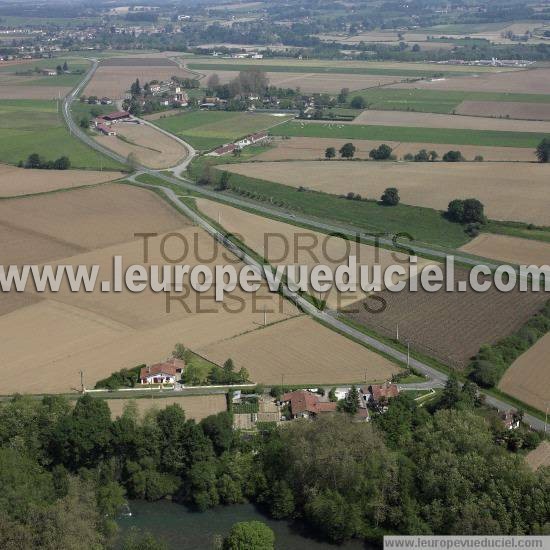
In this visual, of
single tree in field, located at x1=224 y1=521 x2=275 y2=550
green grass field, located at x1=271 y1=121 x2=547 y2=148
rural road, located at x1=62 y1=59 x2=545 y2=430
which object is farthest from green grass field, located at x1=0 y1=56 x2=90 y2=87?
single tree in field, located at x1=224 y1=521 x2=275 y2=550

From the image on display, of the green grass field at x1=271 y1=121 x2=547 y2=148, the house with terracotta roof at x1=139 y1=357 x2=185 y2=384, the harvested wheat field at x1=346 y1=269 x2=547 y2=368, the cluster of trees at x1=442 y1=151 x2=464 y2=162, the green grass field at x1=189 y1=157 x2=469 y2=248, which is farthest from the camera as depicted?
the green grass field at x1=271 y1=121 x2=547 y2=148

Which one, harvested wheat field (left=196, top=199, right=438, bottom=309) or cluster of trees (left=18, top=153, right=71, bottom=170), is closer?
harvested wheat field (left=196, top=199, right=438, bottom=309)

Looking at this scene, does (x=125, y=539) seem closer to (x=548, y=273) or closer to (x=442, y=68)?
(x=548, y=273)

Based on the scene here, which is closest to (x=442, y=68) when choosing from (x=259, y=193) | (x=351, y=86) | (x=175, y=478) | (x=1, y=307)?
(x=351, y=86)

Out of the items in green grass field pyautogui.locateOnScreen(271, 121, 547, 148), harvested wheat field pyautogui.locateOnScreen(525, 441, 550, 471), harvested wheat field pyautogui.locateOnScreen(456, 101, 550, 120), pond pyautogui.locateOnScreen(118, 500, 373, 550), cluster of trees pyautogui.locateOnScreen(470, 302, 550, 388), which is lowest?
pond pyautogui.locateOnScreen(118, 500, 373, 550)

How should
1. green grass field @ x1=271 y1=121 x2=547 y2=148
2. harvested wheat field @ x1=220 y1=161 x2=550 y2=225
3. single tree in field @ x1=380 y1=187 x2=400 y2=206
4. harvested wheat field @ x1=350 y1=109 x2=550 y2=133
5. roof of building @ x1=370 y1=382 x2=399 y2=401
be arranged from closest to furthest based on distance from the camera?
roof of building @ x1=370 y1=382 x2=399 y2=401 < harvested wheat field @ x1=220 y1=161 x2=550 y2=225 < single tree in field @ x1=380 y1=187 x2=400 y2=206 < green grass field @ x1=271 y1=121 x2=547 y2=148 < harvested wheat field @ x1=350 y1=109 x2=550 y2=133

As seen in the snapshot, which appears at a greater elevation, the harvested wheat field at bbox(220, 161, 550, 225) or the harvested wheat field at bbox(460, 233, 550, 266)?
the harvested wheat field at bbox(220, 161, 550, 225)

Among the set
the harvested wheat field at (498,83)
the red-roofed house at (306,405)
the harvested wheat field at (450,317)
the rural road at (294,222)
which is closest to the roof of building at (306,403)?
the red-roofed house at (306,405)

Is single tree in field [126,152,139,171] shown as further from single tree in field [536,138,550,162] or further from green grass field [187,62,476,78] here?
green grass field [187,62,476,78]
